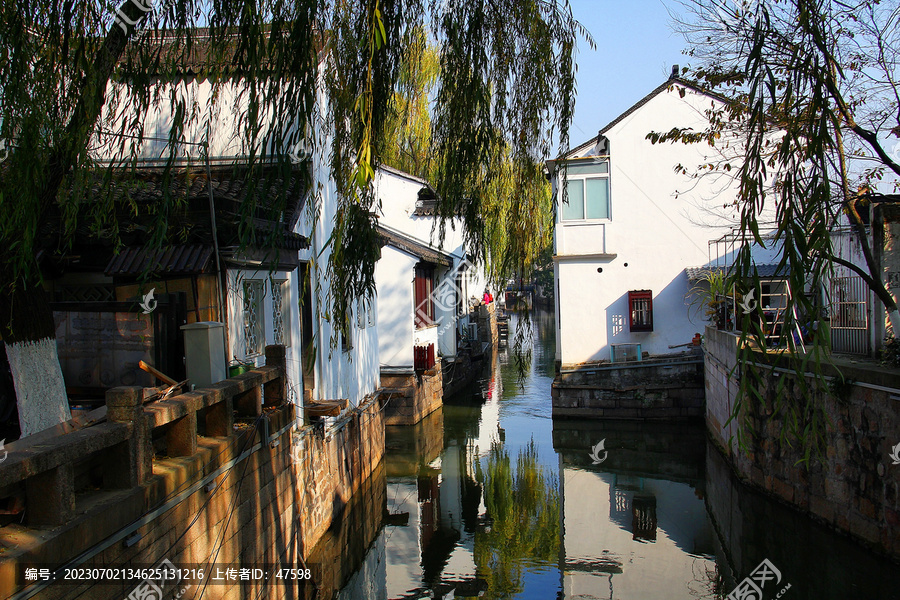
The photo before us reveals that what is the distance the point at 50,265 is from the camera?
7.04 metres

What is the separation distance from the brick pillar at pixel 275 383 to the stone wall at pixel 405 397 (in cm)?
909

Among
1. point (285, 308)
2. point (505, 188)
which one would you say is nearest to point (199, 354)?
point (505, 188)

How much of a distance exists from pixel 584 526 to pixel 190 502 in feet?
25.8

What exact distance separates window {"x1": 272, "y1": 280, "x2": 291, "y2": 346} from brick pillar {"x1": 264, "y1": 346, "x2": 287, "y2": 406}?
1.41 meters

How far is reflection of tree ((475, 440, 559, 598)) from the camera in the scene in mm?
9648

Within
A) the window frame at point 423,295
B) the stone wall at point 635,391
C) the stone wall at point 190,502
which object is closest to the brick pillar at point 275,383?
the stone wall at point 190,502

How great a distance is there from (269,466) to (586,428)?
1192cm

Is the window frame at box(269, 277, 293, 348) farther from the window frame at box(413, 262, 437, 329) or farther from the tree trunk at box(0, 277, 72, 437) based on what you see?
the window frame at box(413, 262, 437, 329)

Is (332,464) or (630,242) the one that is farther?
(630,242)

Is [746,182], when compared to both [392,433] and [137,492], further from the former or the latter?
[392,433]

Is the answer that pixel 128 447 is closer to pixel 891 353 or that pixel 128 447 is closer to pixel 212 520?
pixel 212 520

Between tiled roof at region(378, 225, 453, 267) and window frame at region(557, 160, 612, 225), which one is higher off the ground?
window frame at region(557, 160, 612, 225)

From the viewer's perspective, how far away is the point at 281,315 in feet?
32.0

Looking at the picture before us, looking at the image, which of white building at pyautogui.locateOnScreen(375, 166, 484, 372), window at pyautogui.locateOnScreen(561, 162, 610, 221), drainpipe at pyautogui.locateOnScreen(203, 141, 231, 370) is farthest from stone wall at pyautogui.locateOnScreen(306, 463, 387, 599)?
window at pyautogui.locateOnScreen(561, 162, 610, 221)
